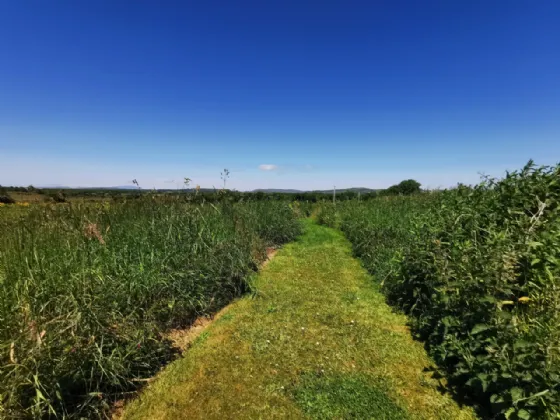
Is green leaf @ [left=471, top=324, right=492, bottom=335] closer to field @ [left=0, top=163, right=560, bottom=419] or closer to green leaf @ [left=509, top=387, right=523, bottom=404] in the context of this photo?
field @ [left=0, top=163, right=560, bottom=419]

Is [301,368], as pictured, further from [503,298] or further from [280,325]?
[503,298]

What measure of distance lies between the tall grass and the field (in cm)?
2

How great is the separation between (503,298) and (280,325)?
248 centimetres

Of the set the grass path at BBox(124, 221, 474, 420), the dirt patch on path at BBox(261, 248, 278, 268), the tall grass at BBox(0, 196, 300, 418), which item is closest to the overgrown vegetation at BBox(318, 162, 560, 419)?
the grass path at BBox(124, 221, 474, 420)

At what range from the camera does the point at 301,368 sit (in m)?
2.91

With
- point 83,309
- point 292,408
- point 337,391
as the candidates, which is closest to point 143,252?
point 83,309

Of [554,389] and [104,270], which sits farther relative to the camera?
[104,270]

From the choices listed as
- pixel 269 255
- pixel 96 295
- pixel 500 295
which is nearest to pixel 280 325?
pixel 96 295

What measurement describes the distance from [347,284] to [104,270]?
4.12 metres

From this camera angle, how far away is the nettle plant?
193 centimetres

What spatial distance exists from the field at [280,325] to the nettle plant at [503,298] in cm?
1

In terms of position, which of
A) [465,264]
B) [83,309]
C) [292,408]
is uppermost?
[465,264]

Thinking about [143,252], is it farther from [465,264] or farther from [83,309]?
[465,264]

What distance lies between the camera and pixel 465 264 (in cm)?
285
